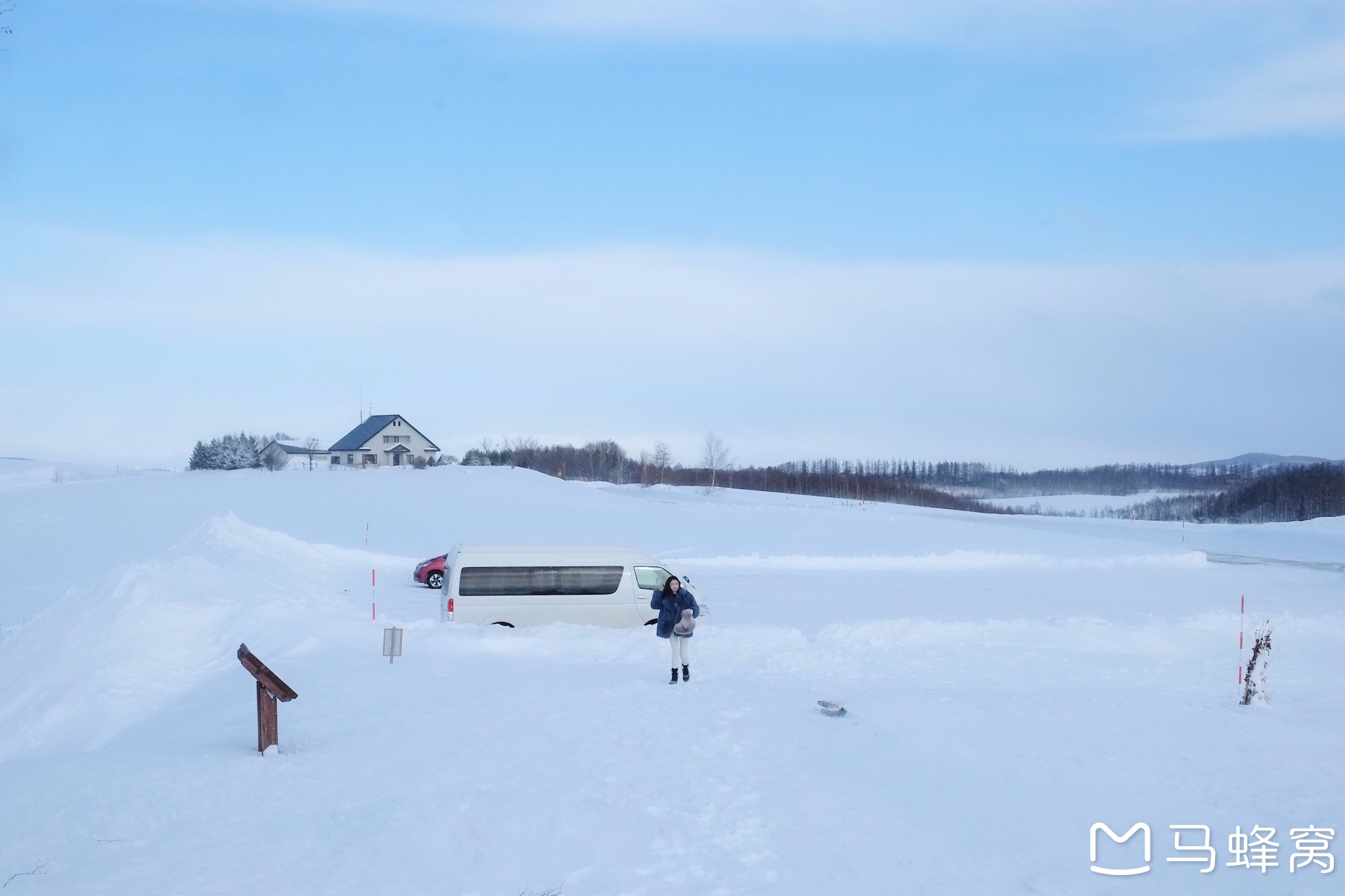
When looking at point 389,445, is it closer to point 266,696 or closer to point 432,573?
point 432,573

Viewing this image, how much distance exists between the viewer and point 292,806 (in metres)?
7.45

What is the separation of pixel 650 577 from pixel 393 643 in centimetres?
530

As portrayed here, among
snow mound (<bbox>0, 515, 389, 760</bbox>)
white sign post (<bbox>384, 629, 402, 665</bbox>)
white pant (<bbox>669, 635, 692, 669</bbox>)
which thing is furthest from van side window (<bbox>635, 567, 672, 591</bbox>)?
snow mound (<bbox>0, 515, 389, 760</bbox>)

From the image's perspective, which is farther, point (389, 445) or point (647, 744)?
point (389, 445)

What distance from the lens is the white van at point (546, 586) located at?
55.1 feet

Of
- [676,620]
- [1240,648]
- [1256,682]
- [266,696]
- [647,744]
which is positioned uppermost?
[676,620]

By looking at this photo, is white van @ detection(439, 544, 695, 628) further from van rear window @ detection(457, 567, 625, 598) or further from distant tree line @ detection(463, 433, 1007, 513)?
distant tree line @ detection(463, 433, 1007, 513)

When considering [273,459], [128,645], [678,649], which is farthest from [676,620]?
[273,459]

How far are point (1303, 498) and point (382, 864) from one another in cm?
11901

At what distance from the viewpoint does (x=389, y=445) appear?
281 ft

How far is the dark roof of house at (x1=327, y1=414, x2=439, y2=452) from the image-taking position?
282ft

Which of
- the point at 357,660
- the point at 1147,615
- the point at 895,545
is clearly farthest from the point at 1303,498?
the point at 357,660

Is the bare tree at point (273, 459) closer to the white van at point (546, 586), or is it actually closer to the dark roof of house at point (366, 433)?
the dark roof of house at point (366, 433)

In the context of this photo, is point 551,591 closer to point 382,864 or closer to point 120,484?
point 382,864
